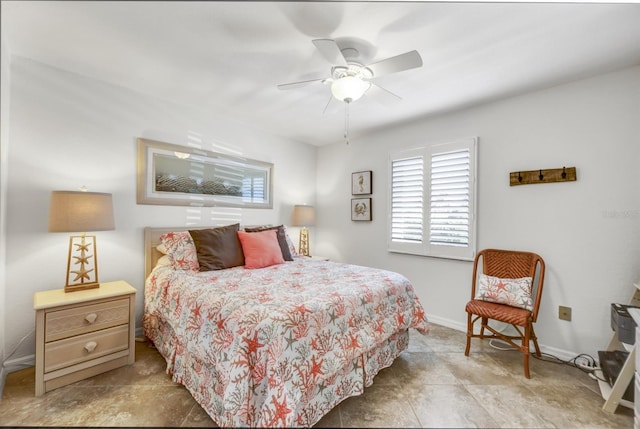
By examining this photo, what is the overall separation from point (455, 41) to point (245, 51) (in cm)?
134

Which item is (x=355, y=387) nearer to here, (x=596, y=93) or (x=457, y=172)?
(x=457, y=172)

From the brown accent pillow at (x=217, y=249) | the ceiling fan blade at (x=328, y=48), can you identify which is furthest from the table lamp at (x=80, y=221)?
the ceiling fan blade at (x=328, y=48)

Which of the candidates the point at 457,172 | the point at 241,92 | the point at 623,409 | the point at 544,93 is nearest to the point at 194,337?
the point at 241,92

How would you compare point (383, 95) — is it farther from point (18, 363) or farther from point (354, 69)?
point (18, 363)

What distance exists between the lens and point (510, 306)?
2154 millimetres

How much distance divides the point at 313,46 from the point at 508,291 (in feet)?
7.84

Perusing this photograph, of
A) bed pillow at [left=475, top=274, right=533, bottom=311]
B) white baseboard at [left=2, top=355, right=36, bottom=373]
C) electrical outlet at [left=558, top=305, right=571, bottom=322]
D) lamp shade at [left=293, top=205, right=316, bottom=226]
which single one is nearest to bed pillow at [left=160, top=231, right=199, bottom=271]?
white baseboard at [left=2, top=355, right=36, bottom=373]

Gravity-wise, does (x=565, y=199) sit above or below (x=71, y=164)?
below

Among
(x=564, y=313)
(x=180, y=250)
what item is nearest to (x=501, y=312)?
(x=564, y=313)

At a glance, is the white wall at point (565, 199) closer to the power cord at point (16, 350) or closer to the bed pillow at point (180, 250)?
the bed pillow at point (180, 250)

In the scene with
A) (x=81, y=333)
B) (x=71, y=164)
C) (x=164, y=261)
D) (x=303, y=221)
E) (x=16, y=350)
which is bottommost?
(x=16, y=350)

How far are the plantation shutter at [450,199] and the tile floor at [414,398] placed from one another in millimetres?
1143

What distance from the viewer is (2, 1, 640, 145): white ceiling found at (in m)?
0.90

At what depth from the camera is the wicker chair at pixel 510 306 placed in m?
2.00
